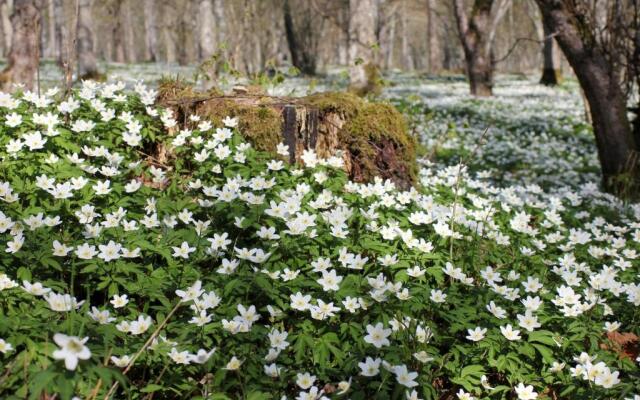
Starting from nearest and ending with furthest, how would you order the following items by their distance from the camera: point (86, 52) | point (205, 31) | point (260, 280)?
point (260, 280)
point (205, 31)
point (86, 52)

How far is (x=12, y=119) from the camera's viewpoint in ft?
13.1

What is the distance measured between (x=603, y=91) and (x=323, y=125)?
3973 millimetres

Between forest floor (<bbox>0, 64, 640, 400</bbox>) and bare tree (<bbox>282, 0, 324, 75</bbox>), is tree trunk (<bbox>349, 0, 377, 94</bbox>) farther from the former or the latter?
bare tree (<bbox>282, 0, 324, 75</bbox>)

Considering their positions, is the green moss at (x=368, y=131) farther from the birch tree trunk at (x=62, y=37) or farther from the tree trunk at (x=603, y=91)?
the tree trunk at (x=603, y=91)

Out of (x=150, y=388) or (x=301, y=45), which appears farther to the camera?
(x=301, y=45)

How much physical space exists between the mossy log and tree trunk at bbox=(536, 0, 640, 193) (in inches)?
121

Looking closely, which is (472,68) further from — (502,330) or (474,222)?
(502,330)

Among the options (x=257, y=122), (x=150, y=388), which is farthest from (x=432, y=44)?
(x=150, y=388)

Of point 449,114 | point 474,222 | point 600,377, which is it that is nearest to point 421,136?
point 449,114

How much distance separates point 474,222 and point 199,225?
2.23m

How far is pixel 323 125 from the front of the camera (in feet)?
16.3

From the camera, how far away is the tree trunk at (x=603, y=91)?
6684 mm

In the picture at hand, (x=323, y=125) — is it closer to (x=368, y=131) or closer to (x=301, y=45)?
(x=368, y=131)

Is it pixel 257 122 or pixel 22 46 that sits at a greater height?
pixel 22 46
